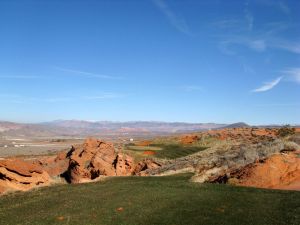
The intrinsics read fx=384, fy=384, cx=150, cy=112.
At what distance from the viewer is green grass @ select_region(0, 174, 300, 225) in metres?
27.4

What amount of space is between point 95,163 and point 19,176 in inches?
568

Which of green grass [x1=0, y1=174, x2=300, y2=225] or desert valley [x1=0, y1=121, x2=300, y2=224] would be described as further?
desert valley [x1=0, y1=121, x2=300, y2=224]

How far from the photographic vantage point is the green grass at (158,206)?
89.9 feet

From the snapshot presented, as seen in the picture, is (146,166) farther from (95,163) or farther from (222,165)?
(222,165)

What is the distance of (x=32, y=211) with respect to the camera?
32.0 meters

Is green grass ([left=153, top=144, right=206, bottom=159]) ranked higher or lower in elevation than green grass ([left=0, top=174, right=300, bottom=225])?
higher

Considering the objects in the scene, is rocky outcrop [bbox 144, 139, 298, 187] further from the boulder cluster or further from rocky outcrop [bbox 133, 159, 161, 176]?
the boulder cluster

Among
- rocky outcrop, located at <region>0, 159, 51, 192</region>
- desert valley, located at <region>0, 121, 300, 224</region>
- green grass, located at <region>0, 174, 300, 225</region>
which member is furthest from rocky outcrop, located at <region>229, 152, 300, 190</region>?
rocky outcrop, located at <region>0, 159, 51, 192</region>

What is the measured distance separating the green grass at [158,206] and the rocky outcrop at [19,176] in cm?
542

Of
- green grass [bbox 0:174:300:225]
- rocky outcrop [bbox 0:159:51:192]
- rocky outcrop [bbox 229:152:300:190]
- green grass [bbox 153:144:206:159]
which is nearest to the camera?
green grass [bbox 0:174:300:225]

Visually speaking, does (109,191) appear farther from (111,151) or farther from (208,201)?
(111,151)

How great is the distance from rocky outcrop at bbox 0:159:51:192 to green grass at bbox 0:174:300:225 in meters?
5.42

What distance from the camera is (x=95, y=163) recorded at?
196 ft

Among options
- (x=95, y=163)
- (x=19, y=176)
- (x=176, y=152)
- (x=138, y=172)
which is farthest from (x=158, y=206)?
(x=176, y=152)
